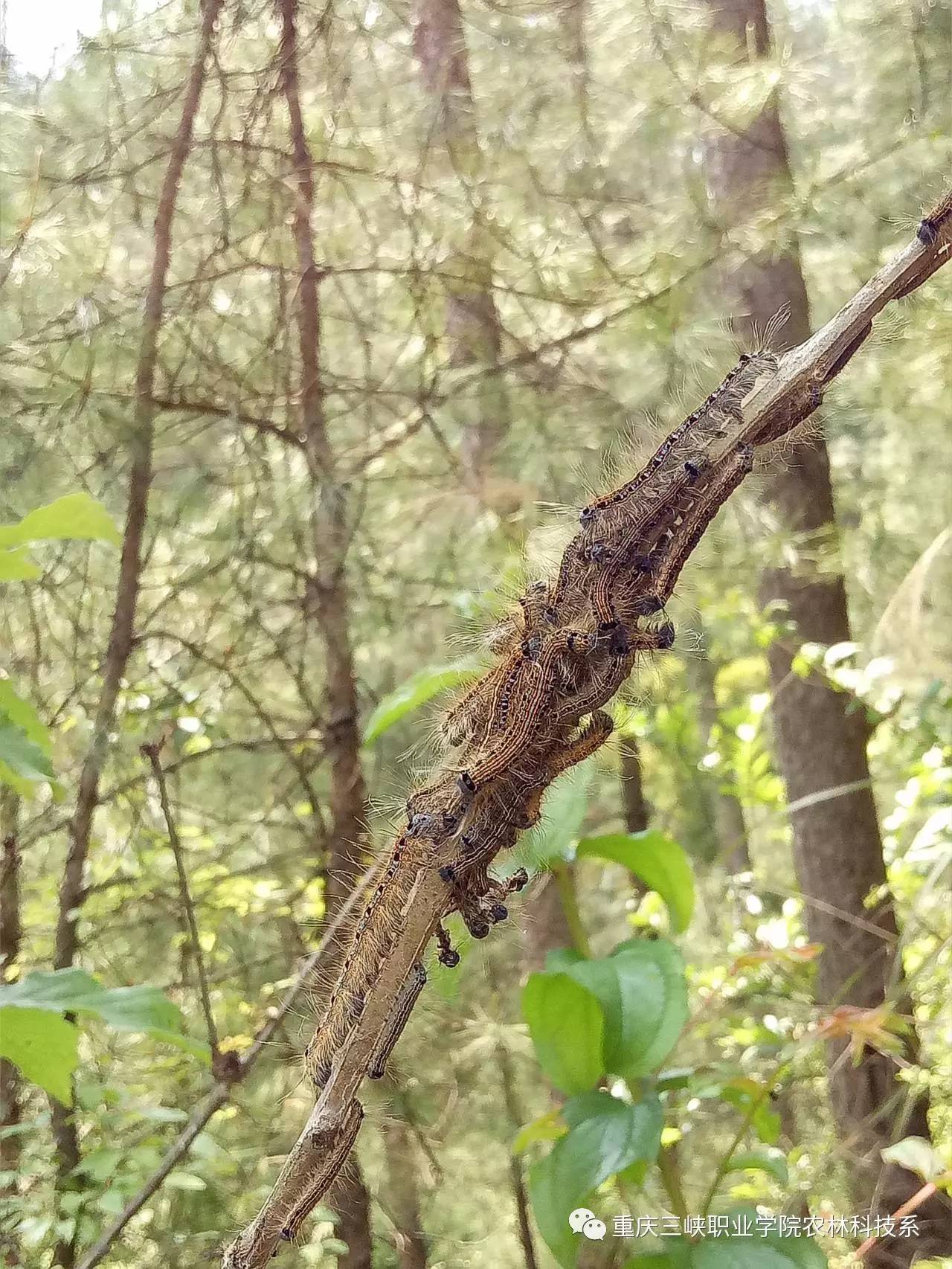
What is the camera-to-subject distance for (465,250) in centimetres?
101

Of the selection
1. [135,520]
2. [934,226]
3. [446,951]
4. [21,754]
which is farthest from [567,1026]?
[135,520]

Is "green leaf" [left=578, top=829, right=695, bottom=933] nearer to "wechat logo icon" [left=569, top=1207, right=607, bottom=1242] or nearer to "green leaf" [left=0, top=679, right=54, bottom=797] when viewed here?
"wechat logo icon" [left=569, top=1207, right=607, bottom=1242]

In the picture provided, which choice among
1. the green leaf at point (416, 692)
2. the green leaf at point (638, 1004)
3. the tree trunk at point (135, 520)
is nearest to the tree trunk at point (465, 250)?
the tree trunk at point (135, 520)

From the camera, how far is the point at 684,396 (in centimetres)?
45

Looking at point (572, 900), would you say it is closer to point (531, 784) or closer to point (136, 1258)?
point (531, 784)

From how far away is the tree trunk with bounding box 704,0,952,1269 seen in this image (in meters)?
1.00

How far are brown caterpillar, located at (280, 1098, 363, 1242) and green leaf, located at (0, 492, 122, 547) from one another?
12.3 inches

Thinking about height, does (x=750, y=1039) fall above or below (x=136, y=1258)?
below

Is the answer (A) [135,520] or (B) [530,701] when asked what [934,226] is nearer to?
(B) [530,701]

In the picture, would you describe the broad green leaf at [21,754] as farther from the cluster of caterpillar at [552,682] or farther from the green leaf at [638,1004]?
the green leaf at [638,1004]

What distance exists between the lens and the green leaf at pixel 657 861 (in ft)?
2.23

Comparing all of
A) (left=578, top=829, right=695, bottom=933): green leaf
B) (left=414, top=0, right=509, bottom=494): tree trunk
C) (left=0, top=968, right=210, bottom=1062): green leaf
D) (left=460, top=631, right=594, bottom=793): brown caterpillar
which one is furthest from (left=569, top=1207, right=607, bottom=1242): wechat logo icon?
(left=414, top=0, right=509, bottom=494): tree trunk

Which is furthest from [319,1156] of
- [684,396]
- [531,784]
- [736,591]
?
[736,591]

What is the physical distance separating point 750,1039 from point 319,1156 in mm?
907
